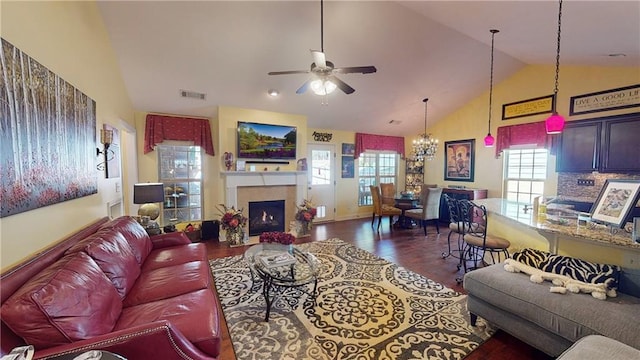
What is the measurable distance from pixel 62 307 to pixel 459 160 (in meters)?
7.14

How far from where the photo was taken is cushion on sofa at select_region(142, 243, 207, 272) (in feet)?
8.33

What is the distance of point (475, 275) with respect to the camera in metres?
2.16

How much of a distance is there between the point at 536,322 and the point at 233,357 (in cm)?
218

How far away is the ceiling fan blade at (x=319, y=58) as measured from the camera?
2450 millimetres

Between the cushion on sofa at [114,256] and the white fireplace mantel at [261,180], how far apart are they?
2549mm

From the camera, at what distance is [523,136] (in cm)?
519

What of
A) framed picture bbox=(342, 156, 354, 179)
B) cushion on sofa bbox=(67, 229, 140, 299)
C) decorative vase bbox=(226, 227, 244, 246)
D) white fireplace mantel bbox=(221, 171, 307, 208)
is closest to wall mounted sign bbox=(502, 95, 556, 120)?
framed picture bbox=(342, 156, 354, 179)

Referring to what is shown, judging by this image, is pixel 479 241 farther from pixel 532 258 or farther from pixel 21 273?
pixel 21 273

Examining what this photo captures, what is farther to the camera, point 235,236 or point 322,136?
point 322,136

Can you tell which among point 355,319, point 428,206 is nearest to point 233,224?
point 355,319

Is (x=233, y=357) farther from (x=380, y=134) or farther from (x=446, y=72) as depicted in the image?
(x=380, y=134)

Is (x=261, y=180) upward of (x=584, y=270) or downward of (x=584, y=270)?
upward

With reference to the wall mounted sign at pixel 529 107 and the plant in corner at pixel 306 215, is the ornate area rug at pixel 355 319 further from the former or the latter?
the wall mounted sign at pixel 529 107

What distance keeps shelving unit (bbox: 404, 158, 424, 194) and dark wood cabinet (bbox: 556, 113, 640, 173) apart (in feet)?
10.3
